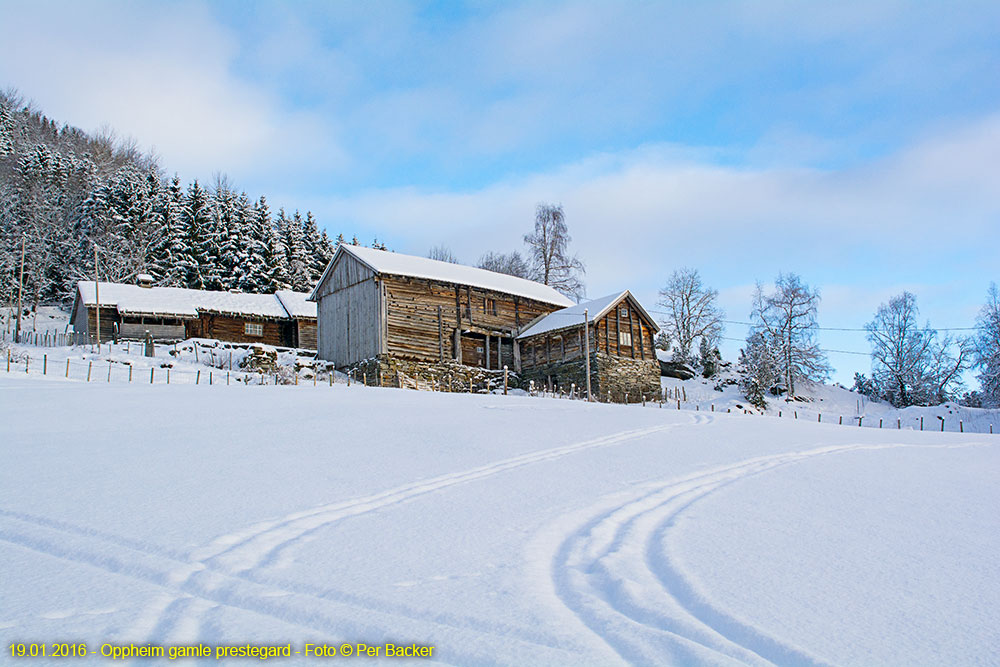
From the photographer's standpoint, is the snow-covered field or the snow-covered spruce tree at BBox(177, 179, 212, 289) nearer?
the snow-covered field

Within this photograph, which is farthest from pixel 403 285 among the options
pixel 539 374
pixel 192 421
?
pixel 192 421

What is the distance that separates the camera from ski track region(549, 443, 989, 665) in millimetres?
3275

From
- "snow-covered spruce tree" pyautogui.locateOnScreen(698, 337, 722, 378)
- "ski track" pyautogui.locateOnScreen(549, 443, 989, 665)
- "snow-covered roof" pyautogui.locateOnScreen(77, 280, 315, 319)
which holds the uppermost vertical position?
"snow-covered roof" pyautogui.locateOnScreen(77, 280, 315, 319)

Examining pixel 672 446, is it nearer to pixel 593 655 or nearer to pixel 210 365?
pixel 593 655

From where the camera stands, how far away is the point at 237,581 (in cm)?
419

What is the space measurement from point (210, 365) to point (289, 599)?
3083 cm

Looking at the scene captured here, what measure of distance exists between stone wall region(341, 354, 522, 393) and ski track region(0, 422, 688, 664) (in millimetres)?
23408

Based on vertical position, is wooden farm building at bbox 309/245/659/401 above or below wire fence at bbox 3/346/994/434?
above

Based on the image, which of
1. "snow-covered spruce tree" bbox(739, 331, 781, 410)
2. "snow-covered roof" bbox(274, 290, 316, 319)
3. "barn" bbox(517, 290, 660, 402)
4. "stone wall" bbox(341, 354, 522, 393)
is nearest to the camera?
Result: "stone wall" bbox(341, 354, 522, 393)

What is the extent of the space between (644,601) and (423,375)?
27.7 metres

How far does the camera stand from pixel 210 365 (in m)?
32.2

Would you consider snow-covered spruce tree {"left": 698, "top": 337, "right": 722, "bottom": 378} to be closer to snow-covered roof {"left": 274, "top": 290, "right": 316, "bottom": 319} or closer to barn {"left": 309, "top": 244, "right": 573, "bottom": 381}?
barn {"left": 309, "top": 244, "right": 573, "bottom": 381}

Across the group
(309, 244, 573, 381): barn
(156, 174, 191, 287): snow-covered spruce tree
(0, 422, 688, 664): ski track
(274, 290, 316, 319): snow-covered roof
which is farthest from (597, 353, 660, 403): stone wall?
(156, 174, 191, 287): snow-covered spruce tree

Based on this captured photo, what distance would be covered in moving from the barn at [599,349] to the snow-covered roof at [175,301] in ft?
61.4
